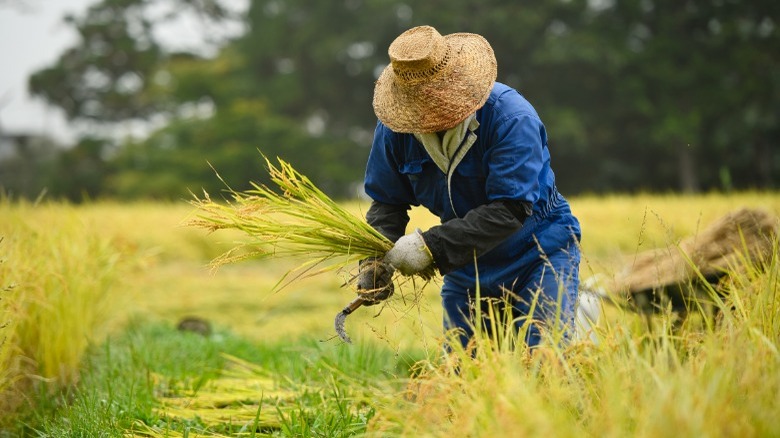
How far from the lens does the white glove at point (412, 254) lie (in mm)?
2328

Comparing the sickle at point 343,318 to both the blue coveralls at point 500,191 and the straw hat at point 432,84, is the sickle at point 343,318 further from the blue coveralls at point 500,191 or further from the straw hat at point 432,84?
the straw hat at point 432,84

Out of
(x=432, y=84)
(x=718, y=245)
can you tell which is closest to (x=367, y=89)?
(x=718, y=245)

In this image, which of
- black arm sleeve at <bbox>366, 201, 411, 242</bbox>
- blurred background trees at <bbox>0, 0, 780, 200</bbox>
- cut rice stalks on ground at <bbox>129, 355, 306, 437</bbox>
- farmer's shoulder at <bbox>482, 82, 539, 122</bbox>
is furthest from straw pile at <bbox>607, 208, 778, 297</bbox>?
blurred background trees at <bbox>0, 0, 780, 200</bbox>

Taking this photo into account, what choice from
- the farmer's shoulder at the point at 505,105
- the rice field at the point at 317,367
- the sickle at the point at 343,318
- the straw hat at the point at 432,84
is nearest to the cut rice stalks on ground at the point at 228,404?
the rice field at the point at 317,367

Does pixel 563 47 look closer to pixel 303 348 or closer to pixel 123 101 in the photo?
pixel 123 101

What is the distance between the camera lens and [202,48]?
23.9 m

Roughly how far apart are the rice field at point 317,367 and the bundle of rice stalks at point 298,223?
0.34 ft

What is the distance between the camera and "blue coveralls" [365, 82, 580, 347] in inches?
92.7

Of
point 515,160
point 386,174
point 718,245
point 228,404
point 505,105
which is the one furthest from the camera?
point 718,245

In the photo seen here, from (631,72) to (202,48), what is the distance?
1229cm

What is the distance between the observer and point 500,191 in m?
2.32

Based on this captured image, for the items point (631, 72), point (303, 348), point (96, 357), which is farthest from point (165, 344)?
point (631, 72)

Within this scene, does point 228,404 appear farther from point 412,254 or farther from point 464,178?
point 464,178

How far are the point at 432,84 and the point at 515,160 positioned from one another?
0.33 metres
